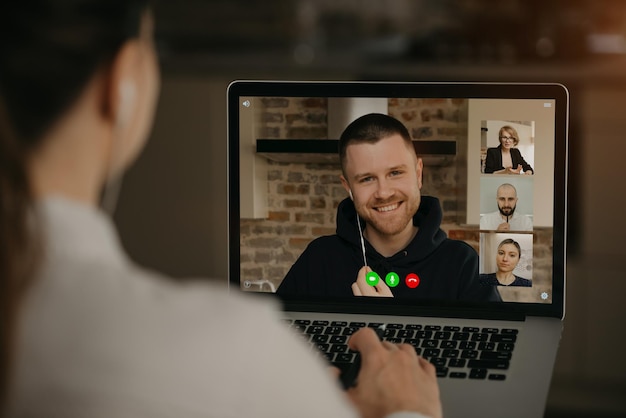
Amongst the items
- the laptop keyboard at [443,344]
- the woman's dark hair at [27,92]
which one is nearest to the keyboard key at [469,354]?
the laptop keyboard at [443,344]

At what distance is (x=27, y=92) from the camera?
45 centimetres

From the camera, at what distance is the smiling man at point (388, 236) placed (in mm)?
1265

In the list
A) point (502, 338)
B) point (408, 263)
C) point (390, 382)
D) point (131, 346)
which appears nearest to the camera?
point (131, 346)

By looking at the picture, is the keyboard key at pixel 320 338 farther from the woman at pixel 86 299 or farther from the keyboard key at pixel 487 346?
the woman at pixel 86 299

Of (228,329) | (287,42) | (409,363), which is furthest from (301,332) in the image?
(287,42)

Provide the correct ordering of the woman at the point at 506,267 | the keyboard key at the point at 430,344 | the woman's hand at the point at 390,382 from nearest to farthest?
the woman's hand at the point at 390,382
the keyboard key at the point at 430,344
the woman at the point at 506,267

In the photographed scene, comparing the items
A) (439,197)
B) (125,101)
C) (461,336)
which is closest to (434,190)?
(439,197)

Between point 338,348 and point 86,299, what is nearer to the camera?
point 86,299

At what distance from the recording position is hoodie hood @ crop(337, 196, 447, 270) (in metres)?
1.26

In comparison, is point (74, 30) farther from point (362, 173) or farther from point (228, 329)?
point (362, 173)

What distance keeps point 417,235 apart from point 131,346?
0.88 metres

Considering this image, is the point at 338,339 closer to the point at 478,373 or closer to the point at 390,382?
the point at 478,373

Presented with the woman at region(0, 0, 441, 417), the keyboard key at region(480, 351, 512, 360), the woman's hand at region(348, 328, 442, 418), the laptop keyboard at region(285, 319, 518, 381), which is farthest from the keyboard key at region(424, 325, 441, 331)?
the woman at region(0, 0, 441, 417)

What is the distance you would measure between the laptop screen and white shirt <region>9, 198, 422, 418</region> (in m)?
0.79
